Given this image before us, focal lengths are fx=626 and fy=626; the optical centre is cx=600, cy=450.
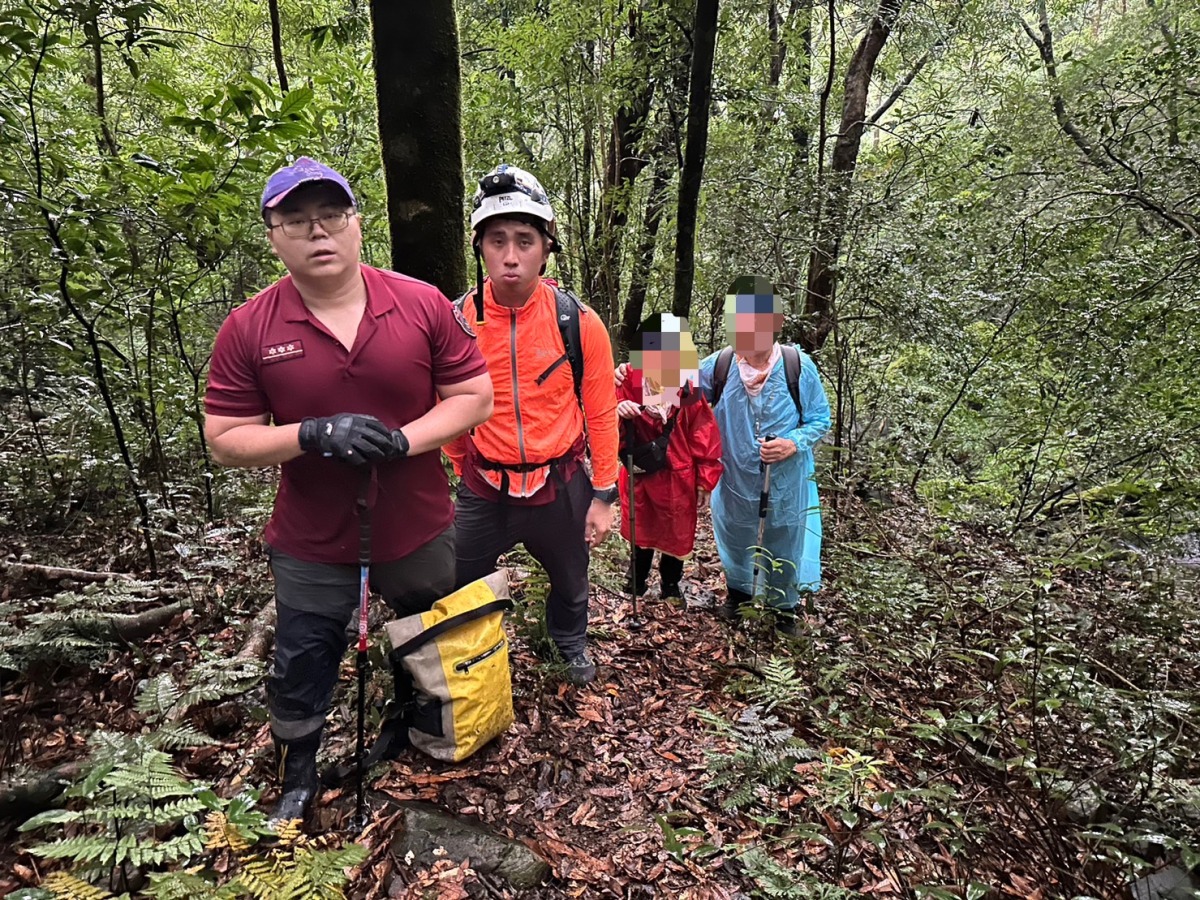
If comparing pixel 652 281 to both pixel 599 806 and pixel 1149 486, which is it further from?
pixel 599 806

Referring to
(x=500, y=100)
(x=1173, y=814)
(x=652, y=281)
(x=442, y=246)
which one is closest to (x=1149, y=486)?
(x=1173, y=814)

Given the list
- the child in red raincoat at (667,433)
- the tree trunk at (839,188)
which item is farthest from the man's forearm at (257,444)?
the tree trunk at (839,188)

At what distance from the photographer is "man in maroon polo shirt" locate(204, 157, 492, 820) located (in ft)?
6.93

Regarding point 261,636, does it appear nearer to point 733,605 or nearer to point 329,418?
point 329,418

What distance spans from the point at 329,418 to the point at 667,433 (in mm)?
2566

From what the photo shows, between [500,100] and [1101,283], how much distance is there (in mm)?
6539

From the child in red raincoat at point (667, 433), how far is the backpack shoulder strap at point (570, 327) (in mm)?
1074

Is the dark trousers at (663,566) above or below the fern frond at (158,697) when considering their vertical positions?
below

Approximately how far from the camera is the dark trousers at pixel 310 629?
7.79 feet

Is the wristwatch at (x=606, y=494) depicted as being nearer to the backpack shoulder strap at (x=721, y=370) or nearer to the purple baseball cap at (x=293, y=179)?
the backpack shoulder strap at (x=721, y=370)

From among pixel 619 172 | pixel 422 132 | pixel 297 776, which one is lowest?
pixel 297 776

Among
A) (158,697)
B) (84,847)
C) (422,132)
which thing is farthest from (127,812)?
(422,132)

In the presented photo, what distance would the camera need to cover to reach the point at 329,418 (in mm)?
2086

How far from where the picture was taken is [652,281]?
885 cm
